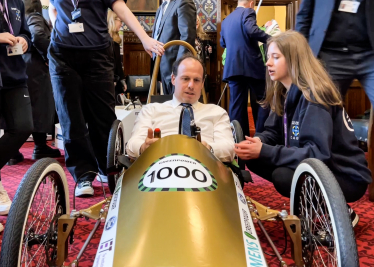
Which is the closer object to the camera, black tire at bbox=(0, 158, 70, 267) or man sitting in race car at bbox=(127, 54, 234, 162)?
black tire at bbox=(0, 158, 70, 267)

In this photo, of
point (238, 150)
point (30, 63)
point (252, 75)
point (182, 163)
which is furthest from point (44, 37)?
point (182, 163)

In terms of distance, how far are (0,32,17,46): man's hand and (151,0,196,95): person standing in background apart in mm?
1223

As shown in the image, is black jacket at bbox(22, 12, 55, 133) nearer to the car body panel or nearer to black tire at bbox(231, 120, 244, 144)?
black tire at bbox(231, 120, 244, 144)

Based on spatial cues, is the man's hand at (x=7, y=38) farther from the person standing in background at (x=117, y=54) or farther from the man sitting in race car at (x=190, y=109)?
the person standing in background at (x=117, y=54)

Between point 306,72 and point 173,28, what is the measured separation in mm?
1582

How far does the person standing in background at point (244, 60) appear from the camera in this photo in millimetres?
3414

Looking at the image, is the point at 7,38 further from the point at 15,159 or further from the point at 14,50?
the point at 15,159

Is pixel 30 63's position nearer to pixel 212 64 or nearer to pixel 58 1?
pixel 58 1

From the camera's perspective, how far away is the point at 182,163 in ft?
4.05

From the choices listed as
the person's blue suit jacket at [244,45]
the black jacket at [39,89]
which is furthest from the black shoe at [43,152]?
the person's blue suit jacket at [244,45]

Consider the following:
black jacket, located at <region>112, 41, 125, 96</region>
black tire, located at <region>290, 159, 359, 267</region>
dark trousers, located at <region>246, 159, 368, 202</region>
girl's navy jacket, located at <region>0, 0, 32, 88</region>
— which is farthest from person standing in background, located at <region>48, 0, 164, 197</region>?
black jacket, located at <region>112, 41, 125, 96</region>

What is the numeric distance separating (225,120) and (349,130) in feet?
2.05

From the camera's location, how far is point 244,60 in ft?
11.3

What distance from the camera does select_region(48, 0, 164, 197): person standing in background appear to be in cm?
227
